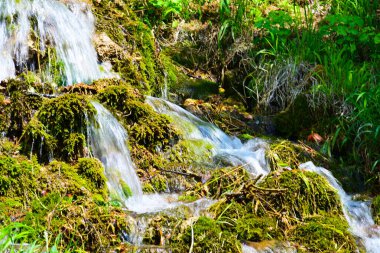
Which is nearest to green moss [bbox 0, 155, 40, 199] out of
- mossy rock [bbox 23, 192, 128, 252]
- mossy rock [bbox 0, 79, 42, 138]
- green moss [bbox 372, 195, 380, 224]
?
mossy rock [bbox 23, 192, 128, 252]

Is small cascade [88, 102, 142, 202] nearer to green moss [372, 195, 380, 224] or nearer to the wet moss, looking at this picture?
the wet moss

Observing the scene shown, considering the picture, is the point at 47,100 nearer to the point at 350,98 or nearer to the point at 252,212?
the point at 252,212

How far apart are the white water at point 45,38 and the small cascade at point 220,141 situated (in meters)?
0.84

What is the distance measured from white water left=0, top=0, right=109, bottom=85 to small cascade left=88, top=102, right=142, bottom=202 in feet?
3.64

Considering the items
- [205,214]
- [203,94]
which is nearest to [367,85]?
A: [203,94]

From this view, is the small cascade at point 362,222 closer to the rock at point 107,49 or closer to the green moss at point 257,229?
the green moss at point 257,229


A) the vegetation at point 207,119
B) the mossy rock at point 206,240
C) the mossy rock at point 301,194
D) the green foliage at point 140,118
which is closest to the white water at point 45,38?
the vegetation at point 207,119

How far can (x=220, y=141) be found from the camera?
17.9 ft

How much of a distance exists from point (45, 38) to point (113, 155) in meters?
1.78

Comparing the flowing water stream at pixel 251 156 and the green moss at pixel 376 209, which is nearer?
the flowing water stream at pixel 251 156

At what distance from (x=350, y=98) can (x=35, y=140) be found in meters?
3.51

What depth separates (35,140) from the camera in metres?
4.12

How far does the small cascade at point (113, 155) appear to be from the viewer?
418 cm

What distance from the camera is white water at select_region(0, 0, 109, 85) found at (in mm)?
5198
